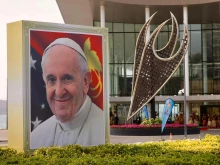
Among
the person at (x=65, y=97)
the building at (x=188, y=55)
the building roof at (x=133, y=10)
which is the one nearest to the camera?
the person at (x=65, y=97)

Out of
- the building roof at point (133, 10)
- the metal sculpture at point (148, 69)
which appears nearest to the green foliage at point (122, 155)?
the metal sculpture at point (148, 69)

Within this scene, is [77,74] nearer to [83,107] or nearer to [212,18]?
[83,107]

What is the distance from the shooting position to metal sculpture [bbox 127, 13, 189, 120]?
27.9 m

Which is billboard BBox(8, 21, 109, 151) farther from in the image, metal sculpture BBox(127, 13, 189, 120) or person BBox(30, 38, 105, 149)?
metal sculpture BBox(127, 13, 189, 120)

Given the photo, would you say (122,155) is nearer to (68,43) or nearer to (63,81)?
(63,81)

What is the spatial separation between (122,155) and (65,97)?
7.68ft

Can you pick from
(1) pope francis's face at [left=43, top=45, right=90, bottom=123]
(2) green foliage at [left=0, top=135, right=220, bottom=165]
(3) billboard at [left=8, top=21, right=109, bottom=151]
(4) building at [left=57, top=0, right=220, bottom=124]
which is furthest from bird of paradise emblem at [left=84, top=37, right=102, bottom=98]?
(4) building at [left=57, top=0, right=220, bottom=124]

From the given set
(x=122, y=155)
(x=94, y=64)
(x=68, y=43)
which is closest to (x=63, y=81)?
(x=68, y=43)

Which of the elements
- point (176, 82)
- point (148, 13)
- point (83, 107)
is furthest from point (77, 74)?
point (176, 82)

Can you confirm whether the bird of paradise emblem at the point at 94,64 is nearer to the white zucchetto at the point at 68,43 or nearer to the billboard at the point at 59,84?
the billboard at the point at 59,84

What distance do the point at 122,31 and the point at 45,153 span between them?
37852 millimetres

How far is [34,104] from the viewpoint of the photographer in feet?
41.1

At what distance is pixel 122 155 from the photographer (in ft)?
38.8

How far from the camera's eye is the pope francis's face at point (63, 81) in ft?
41.6
